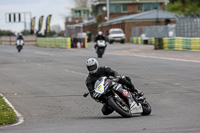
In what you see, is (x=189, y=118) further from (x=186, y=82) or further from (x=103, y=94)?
(x=186, y=82)

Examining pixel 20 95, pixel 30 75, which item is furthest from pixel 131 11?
pixel 20 95

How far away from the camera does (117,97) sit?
10.0 meters

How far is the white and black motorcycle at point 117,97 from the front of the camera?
1000 centimetres

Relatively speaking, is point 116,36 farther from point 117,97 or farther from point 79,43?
point 117,97

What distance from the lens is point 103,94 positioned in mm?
10094

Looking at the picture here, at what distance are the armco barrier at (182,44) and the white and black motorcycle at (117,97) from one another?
84.2ft

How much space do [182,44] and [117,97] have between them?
28719 mm

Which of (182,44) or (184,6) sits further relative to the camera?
(184,6)

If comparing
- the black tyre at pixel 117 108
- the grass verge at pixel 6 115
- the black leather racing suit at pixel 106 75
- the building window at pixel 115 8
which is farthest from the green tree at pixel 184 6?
the black tyre at pixel 117 108

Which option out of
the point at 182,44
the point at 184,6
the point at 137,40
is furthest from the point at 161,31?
the point at 184,6

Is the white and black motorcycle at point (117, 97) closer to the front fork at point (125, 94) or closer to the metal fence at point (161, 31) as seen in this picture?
the front fork at point (125, 94)

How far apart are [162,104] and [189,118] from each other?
115 inches

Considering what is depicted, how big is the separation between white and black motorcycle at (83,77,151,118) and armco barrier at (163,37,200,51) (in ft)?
84.2

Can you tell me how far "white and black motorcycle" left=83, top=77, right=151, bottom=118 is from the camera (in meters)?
10.0
